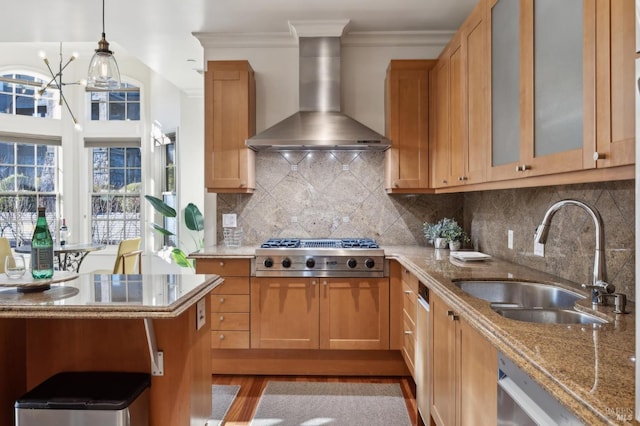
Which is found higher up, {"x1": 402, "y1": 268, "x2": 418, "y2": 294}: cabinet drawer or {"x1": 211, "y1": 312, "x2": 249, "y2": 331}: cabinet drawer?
{"x1": 402, "y1": 268, "x2": 418, "y2": 294}: cabinet drawer

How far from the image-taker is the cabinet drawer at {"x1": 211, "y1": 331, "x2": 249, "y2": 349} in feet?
11.1

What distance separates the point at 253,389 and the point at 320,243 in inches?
49.9

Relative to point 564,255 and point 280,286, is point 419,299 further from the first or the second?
point 280,286

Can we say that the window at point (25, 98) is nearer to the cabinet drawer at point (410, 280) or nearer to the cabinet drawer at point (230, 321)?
the cabinet drawer at point (230, 321)

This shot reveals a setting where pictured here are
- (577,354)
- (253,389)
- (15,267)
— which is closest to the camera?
(577,354)

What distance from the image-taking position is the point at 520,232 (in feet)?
8.87

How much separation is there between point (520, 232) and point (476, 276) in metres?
0.68

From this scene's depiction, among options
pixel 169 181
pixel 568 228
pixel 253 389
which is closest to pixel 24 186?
pixel 169 181

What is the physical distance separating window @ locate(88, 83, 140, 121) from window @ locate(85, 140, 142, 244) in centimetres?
40

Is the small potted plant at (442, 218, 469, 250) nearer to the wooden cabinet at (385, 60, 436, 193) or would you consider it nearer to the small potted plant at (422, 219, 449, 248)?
the small potted plant at (422, 219, 449, 248)

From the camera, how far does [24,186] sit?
594 centimetres

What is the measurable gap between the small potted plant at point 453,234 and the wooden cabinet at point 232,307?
1641mm

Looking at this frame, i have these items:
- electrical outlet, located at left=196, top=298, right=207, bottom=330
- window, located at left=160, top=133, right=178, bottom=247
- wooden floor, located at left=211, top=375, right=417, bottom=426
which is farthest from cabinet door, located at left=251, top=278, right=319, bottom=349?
window, located at left=160, top=133, right=178, bottom=247

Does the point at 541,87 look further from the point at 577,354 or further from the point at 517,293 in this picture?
the point at 577,354
